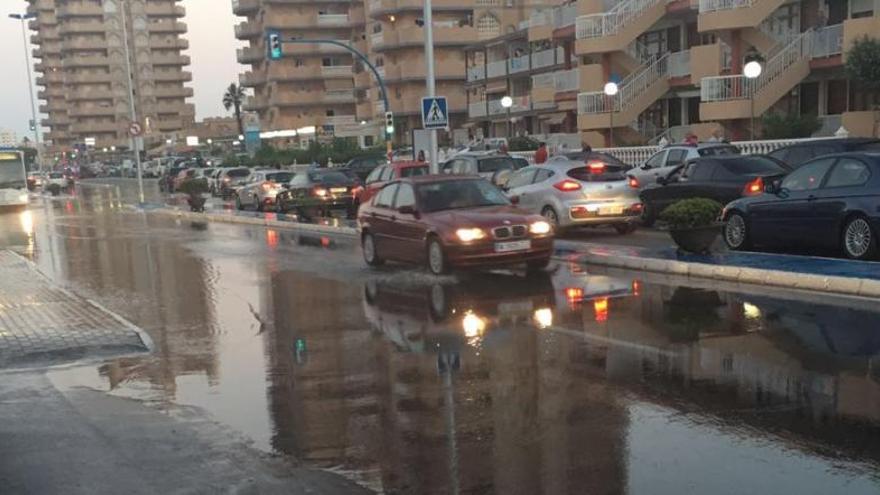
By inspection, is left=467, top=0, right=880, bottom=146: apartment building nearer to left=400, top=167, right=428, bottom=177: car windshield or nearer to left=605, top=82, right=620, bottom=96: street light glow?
left=605, top=82, right=620, bottom=96: street light glow

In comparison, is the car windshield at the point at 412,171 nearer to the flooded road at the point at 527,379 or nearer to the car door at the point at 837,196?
the flooded road at the point at 527,379

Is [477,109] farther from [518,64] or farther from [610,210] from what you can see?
[610,210]

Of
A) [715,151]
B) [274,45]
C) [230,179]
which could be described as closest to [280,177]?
[274,45]

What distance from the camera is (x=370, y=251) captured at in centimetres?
1588

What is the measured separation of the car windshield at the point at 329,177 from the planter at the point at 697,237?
17735 mm

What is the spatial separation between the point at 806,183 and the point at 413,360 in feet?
25.6

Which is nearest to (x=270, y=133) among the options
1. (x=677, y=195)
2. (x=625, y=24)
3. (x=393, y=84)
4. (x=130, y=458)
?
(x=393, y=84)

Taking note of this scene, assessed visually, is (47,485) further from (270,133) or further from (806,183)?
(270,133)

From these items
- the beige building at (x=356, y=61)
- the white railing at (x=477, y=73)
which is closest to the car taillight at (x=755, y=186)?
the white railing at (x=477, y=73)

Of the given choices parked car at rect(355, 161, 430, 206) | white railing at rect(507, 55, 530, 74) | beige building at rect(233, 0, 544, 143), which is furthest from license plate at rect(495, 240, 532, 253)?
beige building at rect(233, 0, 544, 143)

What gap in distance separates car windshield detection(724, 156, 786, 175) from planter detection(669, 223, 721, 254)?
448cm

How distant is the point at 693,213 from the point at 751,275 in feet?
6.58

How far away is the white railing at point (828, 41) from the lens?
30.4 meters

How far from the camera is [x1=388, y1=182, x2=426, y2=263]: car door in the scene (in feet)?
46.0
